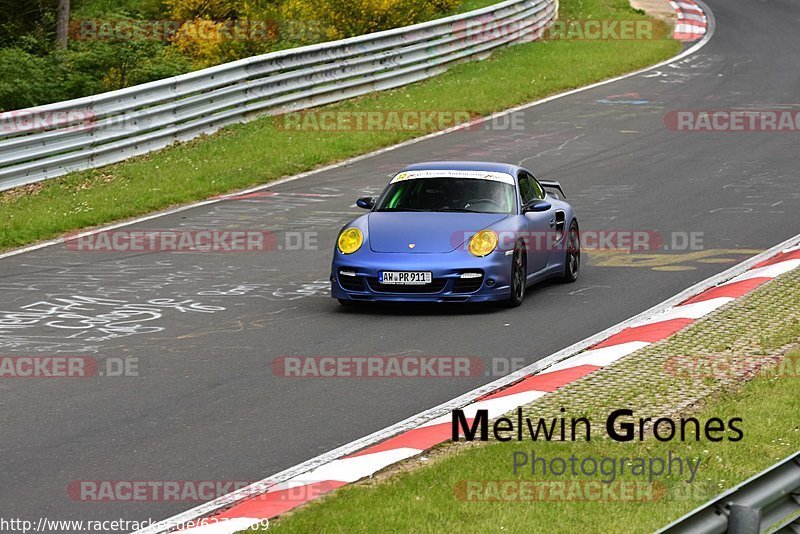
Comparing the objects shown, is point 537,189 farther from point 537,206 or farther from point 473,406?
point 473,406

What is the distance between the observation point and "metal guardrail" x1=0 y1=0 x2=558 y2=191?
19.6 metres

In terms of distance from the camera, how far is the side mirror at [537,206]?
13.9 m

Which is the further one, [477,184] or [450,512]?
[477,184]

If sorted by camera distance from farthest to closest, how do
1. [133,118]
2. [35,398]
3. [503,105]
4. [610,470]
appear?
[503,105] → [133,118] → [35,398] → [610,470]

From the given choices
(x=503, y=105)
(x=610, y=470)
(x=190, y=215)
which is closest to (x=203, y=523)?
(x=610, y=470)

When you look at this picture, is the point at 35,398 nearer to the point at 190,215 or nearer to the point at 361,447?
the point at 361,447

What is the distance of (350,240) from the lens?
43.8 ft

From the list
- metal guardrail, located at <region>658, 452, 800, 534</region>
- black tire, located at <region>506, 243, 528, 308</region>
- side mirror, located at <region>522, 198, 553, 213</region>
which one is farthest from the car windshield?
metal guardrail, located at <region>658, 452, 800, 534</region>

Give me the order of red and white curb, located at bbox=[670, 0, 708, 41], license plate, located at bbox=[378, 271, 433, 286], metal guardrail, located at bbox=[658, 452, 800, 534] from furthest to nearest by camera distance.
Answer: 1. red and white curb, located at bbox=[670, 0, 708, 41]
2. license plate, located at bbox=[378, 271, 433, 286]
3. metal guardrail, located at bbox=[658, 452, 800, 534]

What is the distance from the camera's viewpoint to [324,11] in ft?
103

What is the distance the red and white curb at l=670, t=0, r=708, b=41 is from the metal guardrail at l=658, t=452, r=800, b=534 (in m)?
30.5

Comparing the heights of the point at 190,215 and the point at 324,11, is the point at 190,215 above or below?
below

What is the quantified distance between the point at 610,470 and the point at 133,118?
15013 millimetres

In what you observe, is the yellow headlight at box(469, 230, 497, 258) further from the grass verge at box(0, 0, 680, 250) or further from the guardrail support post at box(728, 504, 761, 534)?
the guardrail support post at box(728, 504, 761, 534)
